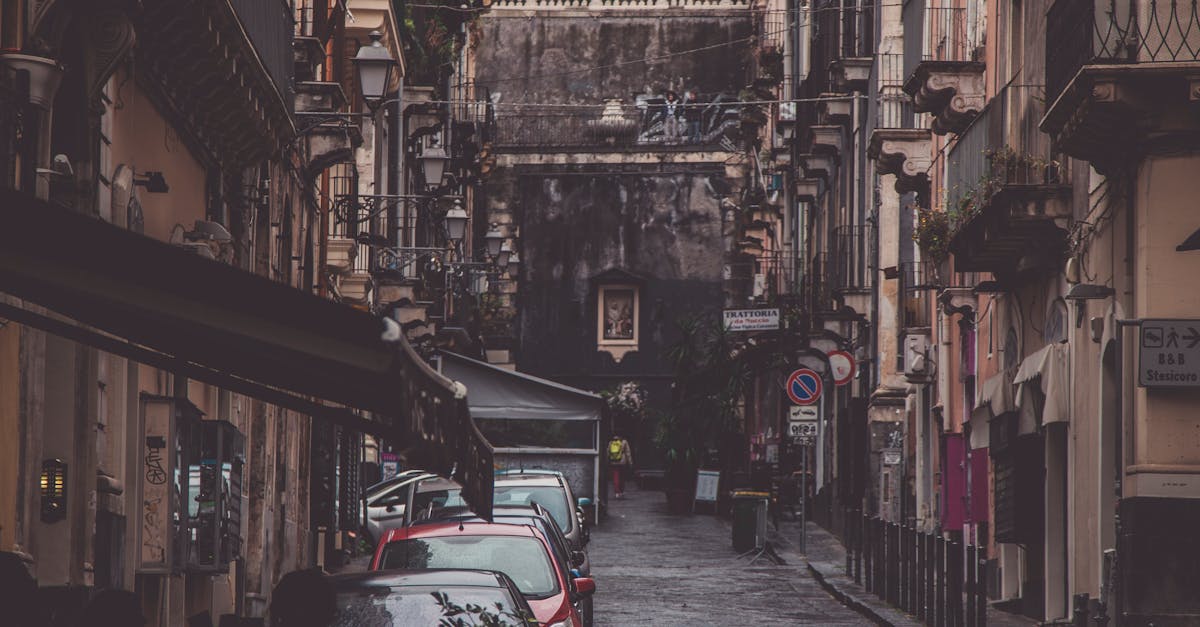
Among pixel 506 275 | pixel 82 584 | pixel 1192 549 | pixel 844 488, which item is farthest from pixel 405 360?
pixel 506 275

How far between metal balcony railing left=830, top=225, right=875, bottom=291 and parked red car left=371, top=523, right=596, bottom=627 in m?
21.3

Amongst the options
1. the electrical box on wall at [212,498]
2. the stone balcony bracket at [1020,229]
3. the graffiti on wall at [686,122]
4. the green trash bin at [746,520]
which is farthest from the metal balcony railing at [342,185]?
the graffiti on wall at [686,122]

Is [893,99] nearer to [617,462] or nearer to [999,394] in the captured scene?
[999,394]

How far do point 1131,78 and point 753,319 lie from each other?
2412 centimetres

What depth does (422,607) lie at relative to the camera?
34.0 ft

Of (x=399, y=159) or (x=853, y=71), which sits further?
(x=399, y=159)

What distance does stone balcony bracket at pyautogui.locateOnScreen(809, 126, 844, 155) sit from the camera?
40.1 meters

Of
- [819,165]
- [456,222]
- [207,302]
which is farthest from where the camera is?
[819,165]

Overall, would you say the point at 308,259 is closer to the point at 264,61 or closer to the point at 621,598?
the point at 621,598

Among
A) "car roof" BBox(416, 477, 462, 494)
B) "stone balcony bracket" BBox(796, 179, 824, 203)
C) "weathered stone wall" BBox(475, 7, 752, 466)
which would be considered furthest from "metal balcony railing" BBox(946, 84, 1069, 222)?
"weathered stone wall" BBox(475, 7, 752, 466)

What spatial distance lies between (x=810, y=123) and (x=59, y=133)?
105ft

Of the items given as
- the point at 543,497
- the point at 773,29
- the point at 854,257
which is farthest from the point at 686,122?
the point at 543,497

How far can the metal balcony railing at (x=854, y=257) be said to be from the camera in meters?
37.0

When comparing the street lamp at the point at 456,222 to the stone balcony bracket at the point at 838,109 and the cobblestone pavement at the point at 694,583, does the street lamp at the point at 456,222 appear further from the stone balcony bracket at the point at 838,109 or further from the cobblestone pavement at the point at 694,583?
the stone balcony bracket at the point at 838,109
